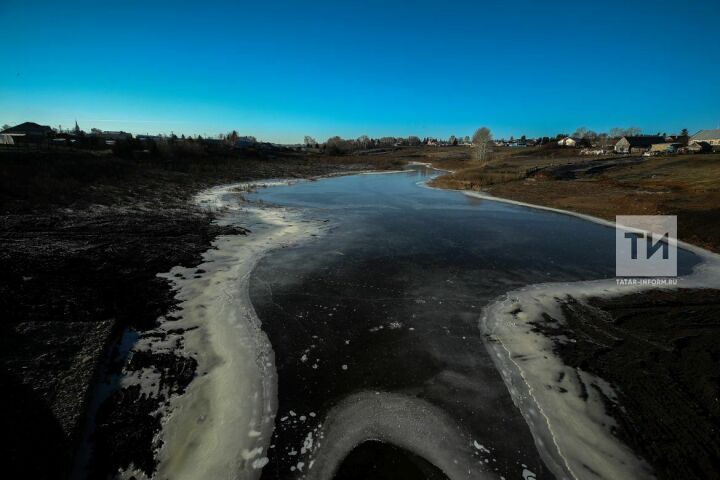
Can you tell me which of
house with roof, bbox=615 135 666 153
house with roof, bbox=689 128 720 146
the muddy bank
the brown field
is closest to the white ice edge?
the muddy bank

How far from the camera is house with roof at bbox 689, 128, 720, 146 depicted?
72.4 meters

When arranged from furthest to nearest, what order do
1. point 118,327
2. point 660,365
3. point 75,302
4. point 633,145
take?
point 633,145 → point 75,302 → point 118,327 → point 660,365

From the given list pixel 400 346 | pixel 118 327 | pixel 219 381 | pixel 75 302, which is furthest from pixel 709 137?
pixel 75 302

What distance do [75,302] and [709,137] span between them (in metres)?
112

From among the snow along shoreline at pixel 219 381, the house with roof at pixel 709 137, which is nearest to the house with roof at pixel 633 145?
the house with roof at pixel 709 137

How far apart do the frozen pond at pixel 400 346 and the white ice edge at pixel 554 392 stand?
0.92 feet

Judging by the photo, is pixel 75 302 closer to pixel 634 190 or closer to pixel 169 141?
pixel 634 190

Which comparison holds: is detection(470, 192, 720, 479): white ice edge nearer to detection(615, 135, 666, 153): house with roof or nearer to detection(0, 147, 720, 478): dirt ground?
detection(0, 147, 720, 478): dirt ground

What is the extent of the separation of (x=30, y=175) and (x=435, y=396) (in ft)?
99.8

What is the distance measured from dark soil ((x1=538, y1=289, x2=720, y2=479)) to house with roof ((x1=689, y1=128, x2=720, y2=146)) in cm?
9318

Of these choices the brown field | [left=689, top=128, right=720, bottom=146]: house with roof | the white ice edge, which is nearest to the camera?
the white ice edge

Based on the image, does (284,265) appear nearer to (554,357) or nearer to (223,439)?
(223,439)

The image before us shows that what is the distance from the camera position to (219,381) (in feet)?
20.6

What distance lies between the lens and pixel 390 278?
438 inches
